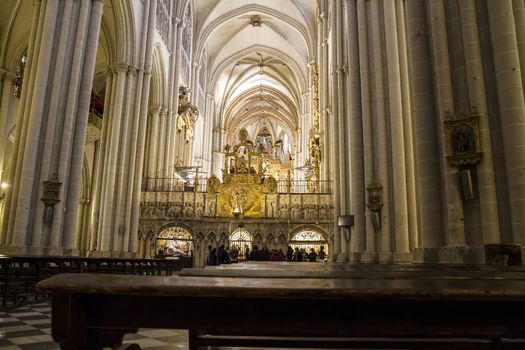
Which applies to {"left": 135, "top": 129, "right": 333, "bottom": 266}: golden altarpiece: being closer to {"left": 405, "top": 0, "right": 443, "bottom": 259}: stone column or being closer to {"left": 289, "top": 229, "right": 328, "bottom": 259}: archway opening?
{"left": 289, "top": 229, "right": 328, "bottom": 259}: archway opening

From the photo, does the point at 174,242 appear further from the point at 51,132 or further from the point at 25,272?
the point at 25,272

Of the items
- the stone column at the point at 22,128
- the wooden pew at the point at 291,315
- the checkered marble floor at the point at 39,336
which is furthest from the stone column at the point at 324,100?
the wooden pew at the point at 291,315

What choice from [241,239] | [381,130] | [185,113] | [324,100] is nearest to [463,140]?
[381,130]

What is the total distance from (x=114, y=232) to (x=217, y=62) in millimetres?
26116

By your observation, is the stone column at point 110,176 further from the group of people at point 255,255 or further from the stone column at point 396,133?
the stone column at point 396,133

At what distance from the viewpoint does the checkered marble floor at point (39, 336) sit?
4.33m

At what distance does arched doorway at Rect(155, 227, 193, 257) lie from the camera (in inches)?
859

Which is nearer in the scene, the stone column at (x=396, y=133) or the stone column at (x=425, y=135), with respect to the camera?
the stone column at (x=425, y=135)

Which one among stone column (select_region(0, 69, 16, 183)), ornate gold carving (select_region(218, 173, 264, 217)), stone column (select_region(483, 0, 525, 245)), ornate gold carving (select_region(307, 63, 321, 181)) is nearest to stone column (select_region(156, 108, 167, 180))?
ornate gold carving (select_region(218, 173, 264, 217))

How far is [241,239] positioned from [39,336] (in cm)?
1780

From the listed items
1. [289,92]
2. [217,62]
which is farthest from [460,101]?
[289,92]

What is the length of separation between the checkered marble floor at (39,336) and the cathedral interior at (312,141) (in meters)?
4.47

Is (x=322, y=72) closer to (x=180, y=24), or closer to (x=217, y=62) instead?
(x=180, y=24)

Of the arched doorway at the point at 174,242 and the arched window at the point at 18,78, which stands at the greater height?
the arched window at the point at 18,78
